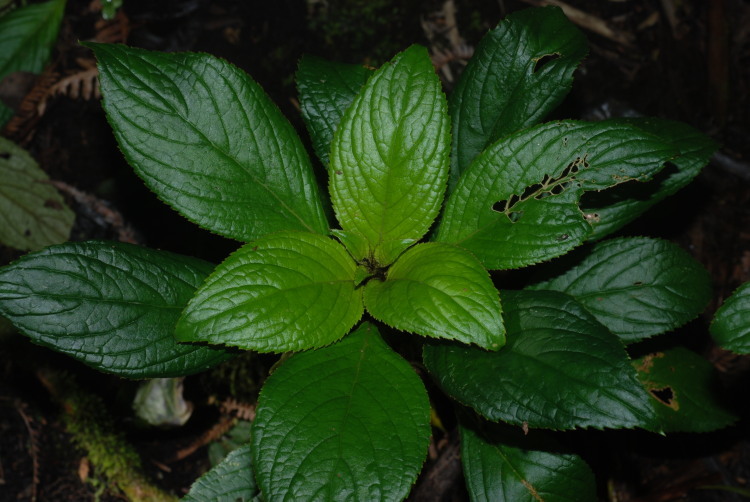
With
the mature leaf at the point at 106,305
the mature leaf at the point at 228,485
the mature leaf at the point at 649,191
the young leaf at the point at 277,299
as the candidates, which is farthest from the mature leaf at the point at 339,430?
the mature leaf at the point at 649,191

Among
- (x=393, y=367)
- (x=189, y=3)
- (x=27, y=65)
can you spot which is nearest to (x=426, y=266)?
(x=393, y=367)

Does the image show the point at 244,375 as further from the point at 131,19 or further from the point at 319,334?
the point at 131,19

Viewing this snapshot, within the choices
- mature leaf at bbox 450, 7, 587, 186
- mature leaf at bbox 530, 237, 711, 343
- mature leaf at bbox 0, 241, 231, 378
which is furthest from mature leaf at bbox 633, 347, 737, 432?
mature leaf at bbox 0, 241, 231, 378

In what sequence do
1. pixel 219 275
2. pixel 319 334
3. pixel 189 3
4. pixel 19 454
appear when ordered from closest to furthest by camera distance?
pixel 219 275 → pixel 319 334 → pixel 19 454 → pixel 189 3

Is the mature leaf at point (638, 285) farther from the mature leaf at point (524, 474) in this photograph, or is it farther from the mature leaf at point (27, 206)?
Answer: the mature leaf at point (27, 206)

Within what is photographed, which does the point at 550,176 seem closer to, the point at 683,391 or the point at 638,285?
the point at 638,285

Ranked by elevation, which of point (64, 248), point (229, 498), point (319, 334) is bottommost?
point (229, 498)
